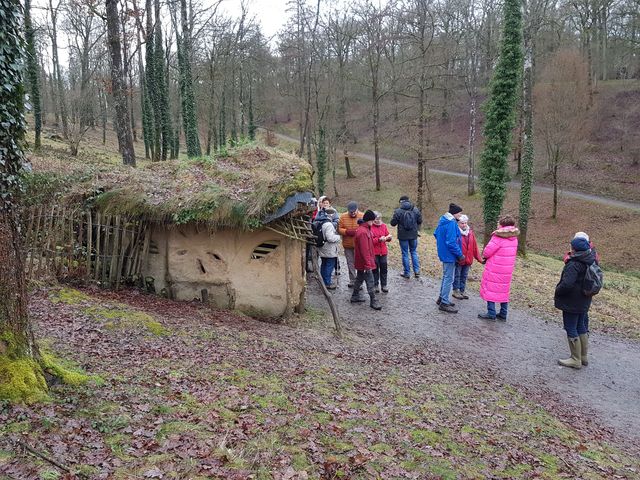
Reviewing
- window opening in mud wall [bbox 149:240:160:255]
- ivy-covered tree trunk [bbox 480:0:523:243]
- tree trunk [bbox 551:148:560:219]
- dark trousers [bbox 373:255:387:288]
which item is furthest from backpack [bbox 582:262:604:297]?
tree trunk [bbox 551:148:560:219]

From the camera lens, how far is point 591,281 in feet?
23.9

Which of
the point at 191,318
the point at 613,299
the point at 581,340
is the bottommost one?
the point at 613,299

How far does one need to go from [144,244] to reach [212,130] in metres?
26.8

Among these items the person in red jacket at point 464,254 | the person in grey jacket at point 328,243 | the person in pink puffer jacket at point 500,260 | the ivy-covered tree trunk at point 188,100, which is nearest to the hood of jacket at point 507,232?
the person in pink puffer jacket at point 500,260

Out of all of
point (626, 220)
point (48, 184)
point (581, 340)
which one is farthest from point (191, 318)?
point (626, 220)

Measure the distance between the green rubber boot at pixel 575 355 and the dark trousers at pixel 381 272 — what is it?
428 centimetres

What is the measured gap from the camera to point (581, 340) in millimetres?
7891

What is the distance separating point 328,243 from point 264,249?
1.99m

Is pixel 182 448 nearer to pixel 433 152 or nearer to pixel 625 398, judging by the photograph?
pixel 625 398

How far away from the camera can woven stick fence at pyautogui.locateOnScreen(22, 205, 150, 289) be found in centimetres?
779

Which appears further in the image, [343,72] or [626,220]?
[343,72]

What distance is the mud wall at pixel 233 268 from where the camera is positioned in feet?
29.2

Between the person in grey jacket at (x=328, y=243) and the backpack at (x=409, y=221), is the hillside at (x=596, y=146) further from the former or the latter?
the person in grey jacket at (x=328, y=243)

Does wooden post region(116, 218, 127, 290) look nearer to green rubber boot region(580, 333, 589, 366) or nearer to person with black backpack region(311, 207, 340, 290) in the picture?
person with black backpack region(311, 207, 340, 290)
